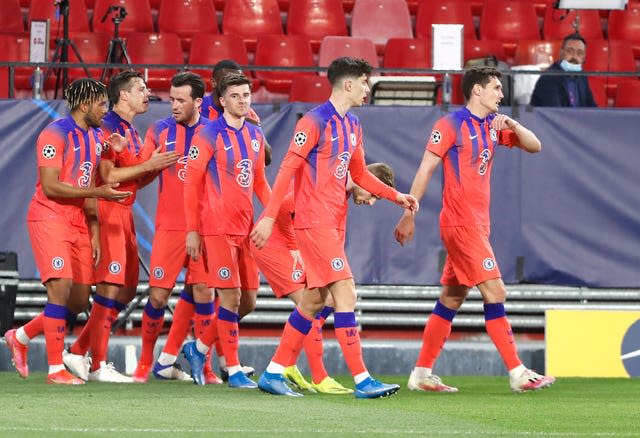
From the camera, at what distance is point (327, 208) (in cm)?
777

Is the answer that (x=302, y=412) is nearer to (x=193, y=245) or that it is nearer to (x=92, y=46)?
(x=193, y=245)

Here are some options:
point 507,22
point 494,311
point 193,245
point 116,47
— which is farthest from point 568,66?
point 193,245

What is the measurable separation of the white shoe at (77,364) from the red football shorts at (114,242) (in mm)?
559

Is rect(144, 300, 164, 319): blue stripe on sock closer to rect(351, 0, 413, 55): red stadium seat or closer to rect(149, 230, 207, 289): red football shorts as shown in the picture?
rect(149, 230, 207, 289): red football shorts

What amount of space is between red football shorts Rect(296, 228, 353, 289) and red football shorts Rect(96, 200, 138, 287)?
1.85 m

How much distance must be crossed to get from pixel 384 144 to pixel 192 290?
3.00m

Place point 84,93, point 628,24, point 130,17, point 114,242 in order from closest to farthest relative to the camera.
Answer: point 84,93, point 114,242, point 130,17, point 628,24

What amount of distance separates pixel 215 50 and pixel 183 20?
1.05 metres

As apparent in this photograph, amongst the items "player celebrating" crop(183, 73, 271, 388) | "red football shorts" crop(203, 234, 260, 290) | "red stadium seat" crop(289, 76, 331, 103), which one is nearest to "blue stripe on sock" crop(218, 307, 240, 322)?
"player celebrating" crop(183, 73, 271, 388)

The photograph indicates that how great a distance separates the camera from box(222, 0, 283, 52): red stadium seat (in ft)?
48.4

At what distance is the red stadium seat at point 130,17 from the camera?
1455cm

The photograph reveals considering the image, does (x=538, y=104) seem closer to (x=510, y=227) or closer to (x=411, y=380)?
(x=510, y=227)

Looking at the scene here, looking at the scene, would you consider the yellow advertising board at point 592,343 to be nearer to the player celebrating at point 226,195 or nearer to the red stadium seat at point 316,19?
the player celebrating at point 226,195

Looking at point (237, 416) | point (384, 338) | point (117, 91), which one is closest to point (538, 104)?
point (384, 338)
